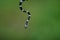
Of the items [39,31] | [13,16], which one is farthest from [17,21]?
[39,31]

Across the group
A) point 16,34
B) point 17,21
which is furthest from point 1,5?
point 16,34

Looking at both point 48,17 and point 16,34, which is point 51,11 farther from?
point 16,34

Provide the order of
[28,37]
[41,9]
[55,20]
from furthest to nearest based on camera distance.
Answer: [41,9] < [55,20] < [28,37]

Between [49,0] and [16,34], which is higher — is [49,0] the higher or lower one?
the higher one

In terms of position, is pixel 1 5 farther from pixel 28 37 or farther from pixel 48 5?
pixel 28 37

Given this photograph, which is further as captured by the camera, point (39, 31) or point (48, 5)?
point (48, 5)

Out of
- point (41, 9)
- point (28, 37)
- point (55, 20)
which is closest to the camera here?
point (28, 37)
